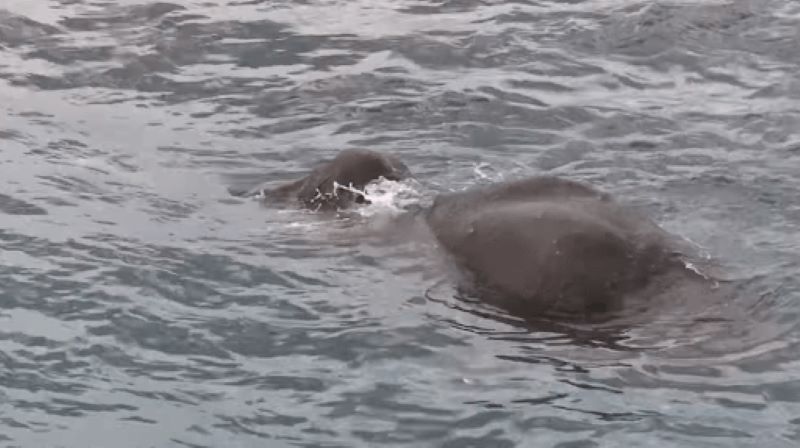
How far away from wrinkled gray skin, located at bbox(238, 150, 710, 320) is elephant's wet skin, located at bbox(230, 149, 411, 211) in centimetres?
84

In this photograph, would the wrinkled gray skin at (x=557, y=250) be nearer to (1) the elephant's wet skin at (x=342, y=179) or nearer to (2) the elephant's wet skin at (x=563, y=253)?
(2) the elephant's wet skin at (x=563, y=253)

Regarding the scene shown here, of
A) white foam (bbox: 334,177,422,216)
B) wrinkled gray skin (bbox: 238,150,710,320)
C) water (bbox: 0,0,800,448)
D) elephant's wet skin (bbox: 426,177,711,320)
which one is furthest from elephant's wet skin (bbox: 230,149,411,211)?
elephant's wet skin (bbox: 426,177,711,320)

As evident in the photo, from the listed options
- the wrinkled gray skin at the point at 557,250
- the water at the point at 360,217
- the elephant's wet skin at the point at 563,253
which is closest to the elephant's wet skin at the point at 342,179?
the water at the point at 360,217

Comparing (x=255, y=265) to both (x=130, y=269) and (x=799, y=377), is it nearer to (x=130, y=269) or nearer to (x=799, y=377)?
(x=130, y=269)

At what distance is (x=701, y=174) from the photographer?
9.63 metres

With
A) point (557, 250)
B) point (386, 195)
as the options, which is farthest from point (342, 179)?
point (557, 250)

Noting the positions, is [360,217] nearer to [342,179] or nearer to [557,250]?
[342,179]

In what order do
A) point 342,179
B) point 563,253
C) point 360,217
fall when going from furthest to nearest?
point 342,179 → point 360,217 → point 563,253

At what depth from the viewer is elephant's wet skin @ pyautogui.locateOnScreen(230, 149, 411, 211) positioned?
9.34 m

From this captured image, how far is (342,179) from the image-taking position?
9.42 metres

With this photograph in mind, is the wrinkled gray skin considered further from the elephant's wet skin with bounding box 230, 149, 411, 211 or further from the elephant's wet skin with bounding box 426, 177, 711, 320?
the elephant's wet skin with bounding box 230, 149, 411, 211

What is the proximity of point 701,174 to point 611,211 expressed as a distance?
1.67m

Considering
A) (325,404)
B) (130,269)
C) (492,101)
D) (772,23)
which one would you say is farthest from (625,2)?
(325,404)

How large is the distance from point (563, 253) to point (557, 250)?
0.04 m
